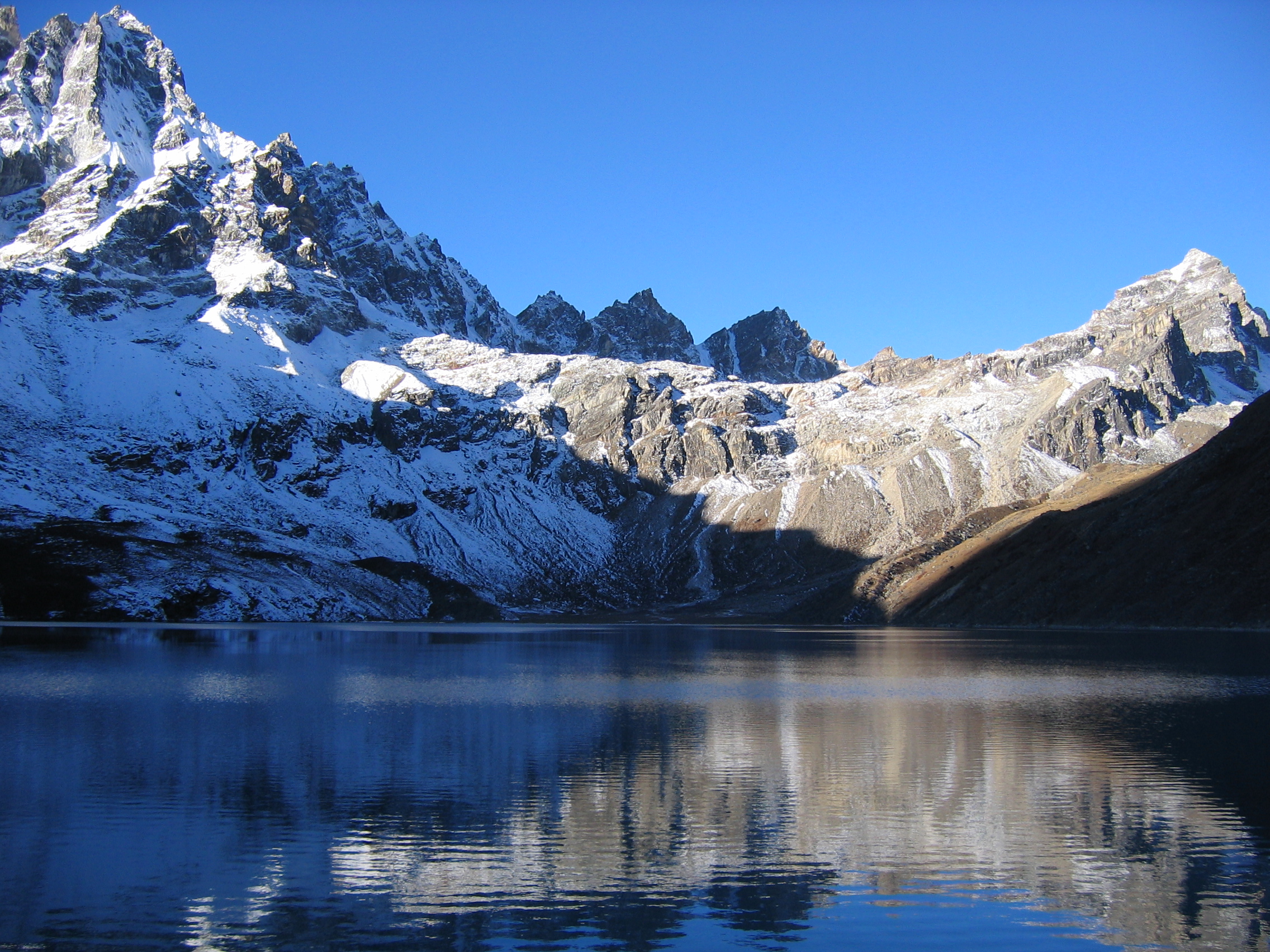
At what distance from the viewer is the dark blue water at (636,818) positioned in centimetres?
2292

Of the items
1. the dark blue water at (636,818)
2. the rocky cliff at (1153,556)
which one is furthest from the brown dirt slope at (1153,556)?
the dark blue water at (636,818)

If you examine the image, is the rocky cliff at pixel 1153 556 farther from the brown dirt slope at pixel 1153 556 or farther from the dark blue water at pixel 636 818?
the dark blue water at pixel 636 818

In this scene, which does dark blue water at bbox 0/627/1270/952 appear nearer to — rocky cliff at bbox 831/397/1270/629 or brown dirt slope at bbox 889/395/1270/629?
rocky cliff at bbox 831/397/1270/629

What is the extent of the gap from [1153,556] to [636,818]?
140994 mm

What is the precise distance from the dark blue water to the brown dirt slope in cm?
7656

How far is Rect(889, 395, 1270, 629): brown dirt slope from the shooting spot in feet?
448

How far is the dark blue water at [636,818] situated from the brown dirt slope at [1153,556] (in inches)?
3014

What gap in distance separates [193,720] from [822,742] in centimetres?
3191

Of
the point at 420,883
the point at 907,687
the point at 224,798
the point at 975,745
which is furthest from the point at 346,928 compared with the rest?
the point at 907,687

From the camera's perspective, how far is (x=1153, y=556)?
151750 mm

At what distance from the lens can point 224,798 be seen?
34.8 metres

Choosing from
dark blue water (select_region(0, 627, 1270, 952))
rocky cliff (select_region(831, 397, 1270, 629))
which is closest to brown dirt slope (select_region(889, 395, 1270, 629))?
rocky cliff (select_region(831, 397, 1270, 629))

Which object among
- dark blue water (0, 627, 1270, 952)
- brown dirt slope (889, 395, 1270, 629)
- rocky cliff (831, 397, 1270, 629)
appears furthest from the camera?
rocky cliff (831, 397, 1270, 629)

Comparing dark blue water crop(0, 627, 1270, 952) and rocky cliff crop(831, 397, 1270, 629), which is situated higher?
rocky cliff crop(831, 397, 1270, 629)
